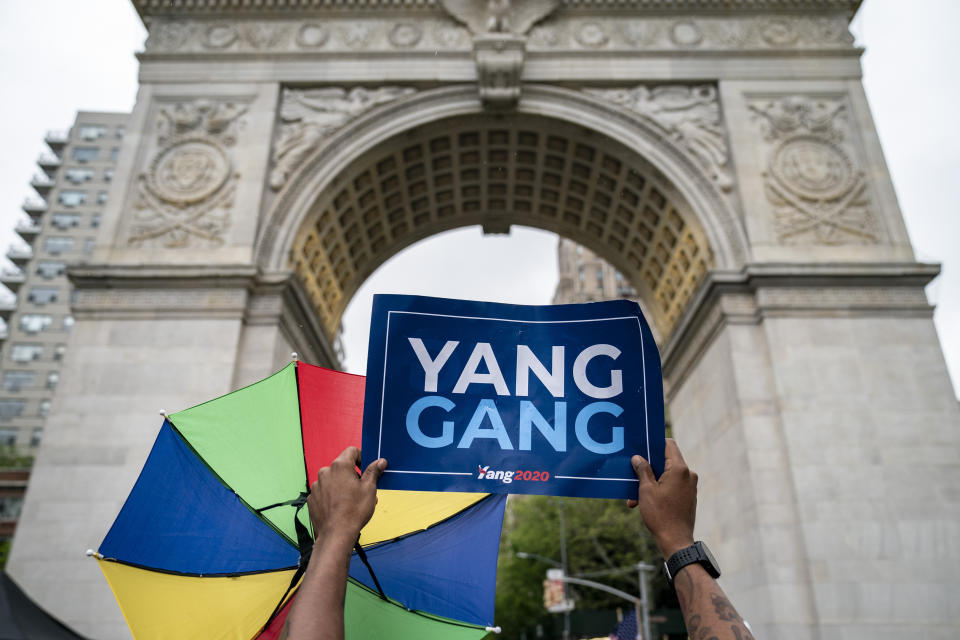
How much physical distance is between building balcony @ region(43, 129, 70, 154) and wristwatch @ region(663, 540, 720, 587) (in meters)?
83.5

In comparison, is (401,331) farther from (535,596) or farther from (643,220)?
(535,596)

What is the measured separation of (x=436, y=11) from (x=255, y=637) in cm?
2000

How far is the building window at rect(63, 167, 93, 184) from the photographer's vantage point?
69.3m

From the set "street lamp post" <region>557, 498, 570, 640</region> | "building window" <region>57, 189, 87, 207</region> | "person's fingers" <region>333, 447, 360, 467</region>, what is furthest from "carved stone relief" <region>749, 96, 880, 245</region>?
"building window" <region>57, 189, 87, 207</region>

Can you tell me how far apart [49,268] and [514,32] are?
63749mm

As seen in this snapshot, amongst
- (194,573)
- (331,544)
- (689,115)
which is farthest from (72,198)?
(331,544)

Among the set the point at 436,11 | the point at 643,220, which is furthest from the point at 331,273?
the point at 643,220

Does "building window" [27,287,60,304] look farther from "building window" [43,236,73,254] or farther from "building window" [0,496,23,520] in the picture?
"building window" [0,496,23,520]

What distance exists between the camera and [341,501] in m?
2.52

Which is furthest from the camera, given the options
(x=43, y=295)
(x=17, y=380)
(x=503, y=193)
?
(x=43, y=295)

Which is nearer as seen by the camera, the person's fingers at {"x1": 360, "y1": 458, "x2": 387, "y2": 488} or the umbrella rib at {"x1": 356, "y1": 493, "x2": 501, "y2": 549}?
the person's fingers at {"x1": 360, "y1": 458, "x2": 387, "y2": 488}

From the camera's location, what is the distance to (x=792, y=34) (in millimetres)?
20156

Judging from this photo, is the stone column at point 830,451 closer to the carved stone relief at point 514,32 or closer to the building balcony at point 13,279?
the carved stone relief at point 514,32

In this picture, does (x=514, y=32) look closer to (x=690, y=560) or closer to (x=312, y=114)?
(x=312, y=114)
